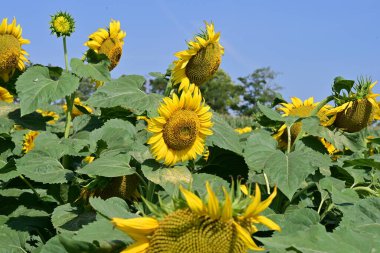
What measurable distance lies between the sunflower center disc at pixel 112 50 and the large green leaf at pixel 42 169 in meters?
0.82

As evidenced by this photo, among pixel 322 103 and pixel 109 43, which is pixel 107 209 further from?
pixel 109 43

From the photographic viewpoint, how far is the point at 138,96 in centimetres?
268

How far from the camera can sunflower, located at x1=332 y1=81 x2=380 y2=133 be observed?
2842 millimetres

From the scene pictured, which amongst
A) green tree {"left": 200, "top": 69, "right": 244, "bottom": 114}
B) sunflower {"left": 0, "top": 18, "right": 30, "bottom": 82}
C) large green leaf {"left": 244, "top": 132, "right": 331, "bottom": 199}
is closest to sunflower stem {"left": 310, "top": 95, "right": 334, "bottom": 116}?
large green leaf {"left": 244, "top": 132, "right": 331, "bottom": 199}

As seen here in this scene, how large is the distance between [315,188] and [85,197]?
1.01 meters

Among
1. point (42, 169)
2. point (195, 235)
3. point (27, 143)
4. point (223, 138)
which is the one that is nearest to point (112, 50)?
point (27, 143)

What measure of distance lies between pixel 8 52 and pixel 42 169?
87 centimetres

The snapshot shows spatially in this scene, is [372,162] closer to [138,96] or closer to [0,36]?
[138,96]

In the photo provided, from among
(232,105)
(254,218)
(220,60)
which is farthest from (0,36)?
(232,105)

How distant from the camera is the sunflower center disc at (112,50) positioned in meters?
3.28

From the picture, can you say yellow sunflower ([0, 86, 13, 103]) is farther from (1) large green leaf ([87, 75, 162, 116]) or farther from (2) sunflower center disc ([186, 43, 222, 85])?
(2) sunflower center disc ([186, 43, 222, 85])

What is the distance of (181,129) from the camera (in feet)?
7.54

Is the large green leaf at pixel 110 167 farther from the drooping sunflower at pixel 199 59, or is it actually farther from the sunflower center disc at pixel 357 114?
the sunflower center disc at pixel 357 114

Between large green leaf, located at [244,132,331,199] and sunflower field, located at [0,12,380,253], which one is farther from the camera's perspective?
large green leaf, located at [244,132,331,199]
